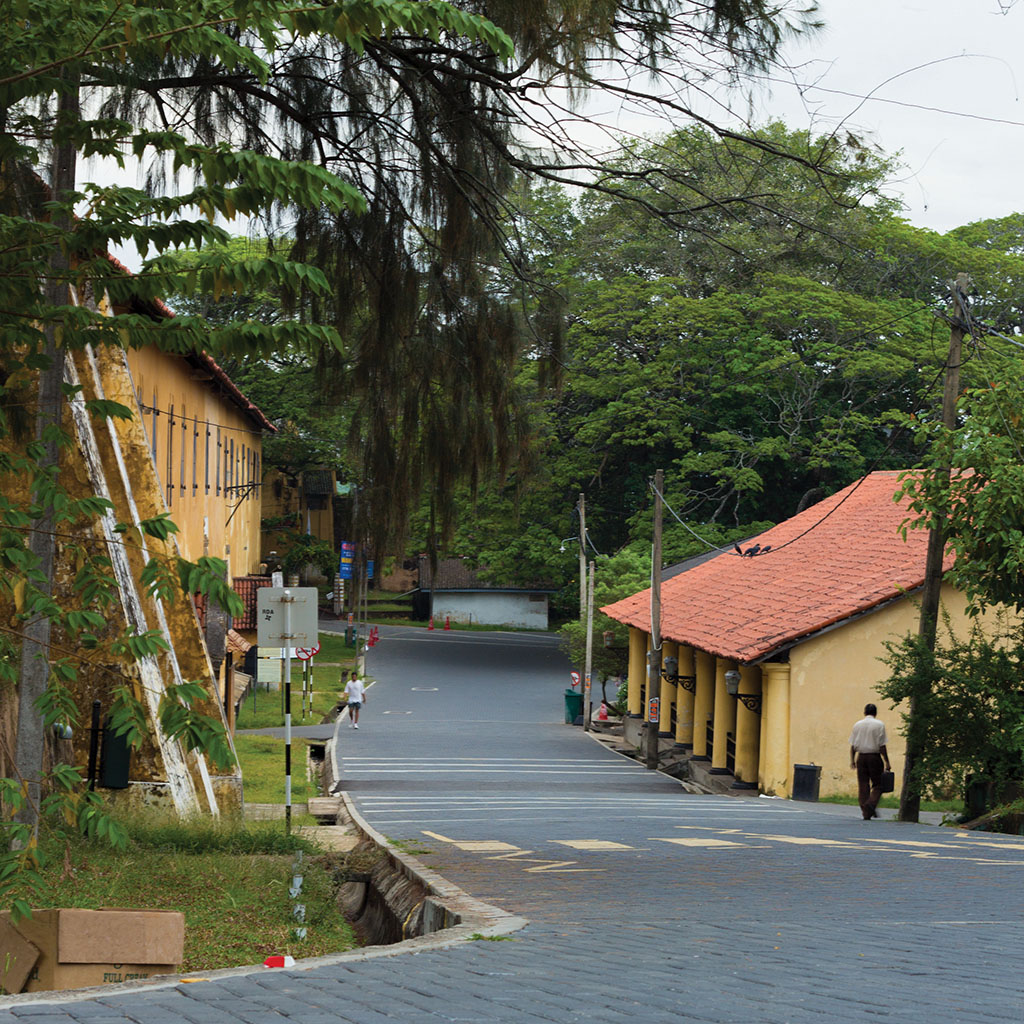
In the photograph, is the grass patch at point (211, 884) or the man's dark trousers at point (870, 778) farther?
the man's dark trousers at point (870, 778)

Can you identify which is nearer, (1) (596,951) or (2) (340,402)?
(1) (596,951)

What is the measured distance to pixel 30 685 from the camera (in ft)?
31.1

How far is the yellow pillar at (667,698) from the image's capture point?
1311 inches

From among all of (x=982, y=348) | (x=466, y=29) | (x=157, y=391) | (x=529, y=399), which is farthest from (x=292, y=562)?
(x=466, y=29)

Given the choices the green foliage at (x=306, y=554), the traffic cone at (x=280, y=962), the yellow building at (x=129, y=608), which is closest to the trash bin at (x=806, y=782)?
the yellow building at (x=129, y=608)

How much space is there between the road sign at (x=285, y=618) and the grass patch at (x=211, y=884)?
3.83 meters

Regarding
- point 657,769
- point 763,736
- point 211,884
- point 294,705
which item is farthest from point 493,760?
point 211,884

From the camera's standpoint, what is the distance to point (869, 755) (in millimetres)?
17797

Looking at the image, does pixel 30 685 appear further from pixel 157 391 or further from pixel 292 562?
pixel 292 562

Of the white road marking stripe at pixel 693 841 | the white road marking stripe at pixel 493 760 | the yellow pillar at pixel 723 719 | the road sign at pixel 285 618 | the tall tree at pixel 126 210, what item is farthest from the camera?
the white road marking stripe at pixel 493 760

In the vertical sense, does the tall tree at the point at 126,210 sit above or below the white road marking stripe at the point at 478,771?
above

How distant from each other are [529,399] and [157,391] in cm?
1283

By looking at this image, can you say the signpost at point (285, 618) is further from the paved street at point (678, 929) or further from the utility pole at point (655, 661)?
the utility pole at point (655, 661)

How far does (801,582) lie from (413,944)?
21.9m
